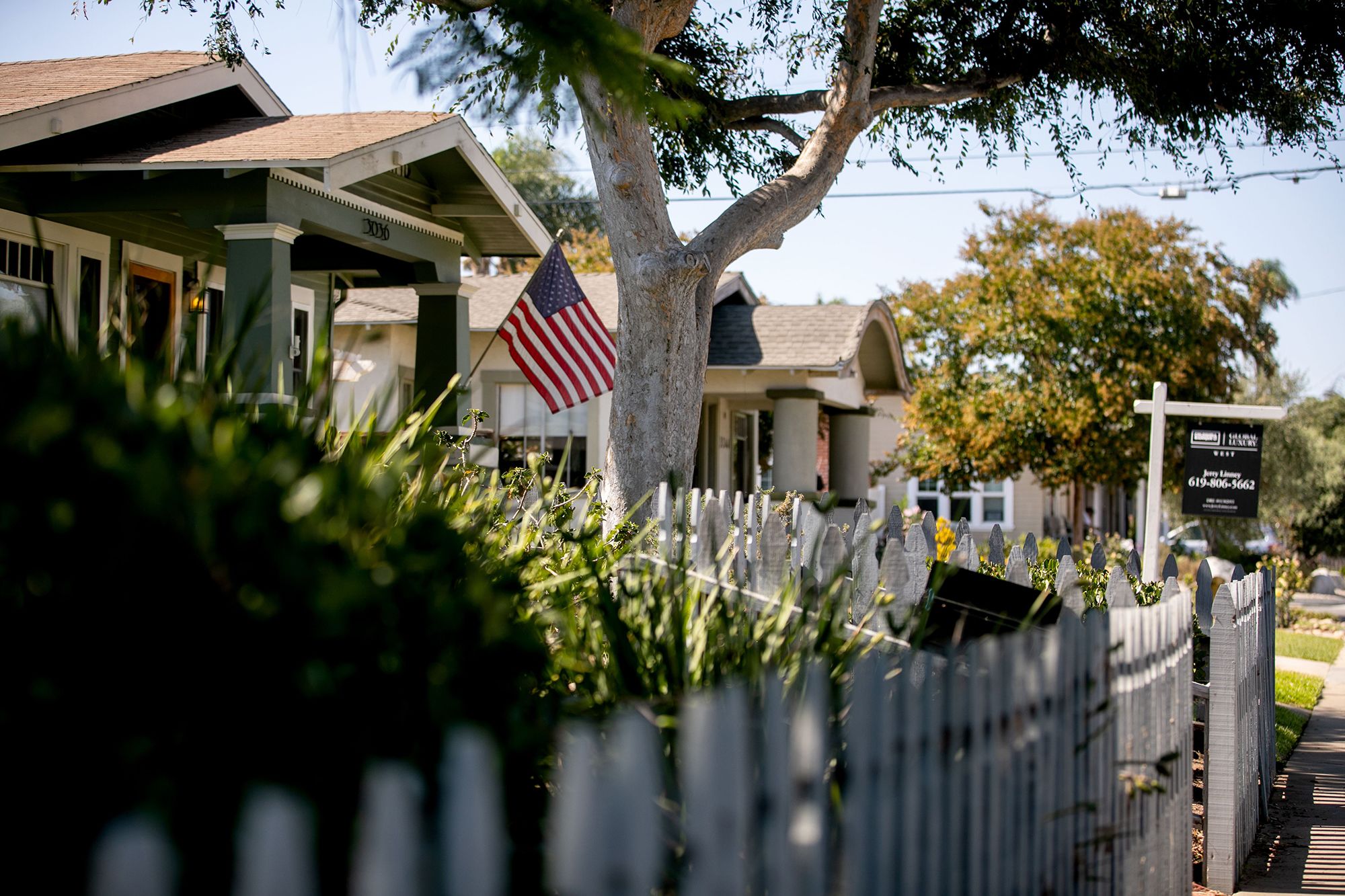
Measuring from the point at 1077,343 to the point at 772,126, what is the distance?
43.4 ft

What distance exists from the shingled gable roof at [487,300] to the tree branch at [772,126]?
5896 millimetres

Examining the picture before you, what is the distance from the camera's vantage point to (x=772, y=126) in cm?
1046

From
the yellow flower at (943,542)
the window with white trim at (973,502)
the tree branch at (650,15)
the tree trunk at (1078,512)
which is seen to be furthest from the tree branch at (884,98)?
the window with white trim at (973,502)

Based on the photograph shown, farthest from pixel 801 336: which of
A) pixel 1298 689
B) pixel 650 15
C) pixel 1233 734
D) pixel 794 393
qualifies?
pixel 1233 734

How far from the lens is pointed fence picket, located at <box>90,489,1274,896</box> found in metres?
1.57

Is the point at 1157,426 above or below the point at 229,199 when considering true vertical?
below

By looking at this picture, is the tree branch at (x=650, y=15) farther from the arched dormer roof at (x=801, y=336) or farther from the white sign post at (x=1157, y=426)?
the arched dormer roof at (x=801, y=336)

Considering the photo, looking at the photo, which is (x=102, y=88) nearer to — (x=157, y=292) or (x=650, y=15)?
(x=157, y=292)

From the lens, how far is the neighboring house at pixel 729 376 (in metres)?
17.1

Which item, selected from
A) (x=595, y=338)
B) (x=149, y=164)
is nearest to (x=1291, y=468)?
(x=595, y=338)

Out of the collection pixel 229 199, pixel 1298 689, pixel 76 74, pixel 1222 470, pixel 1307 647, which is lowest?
pixel 1307 647

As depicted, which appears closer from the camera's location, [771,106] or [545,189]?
[771,106]

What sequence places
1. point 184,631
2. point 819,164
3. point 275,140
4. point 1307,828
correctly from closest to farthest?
point 184,631
point 1307,828
point 819,164
point 275,140

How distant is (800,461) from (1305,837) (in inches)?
493
